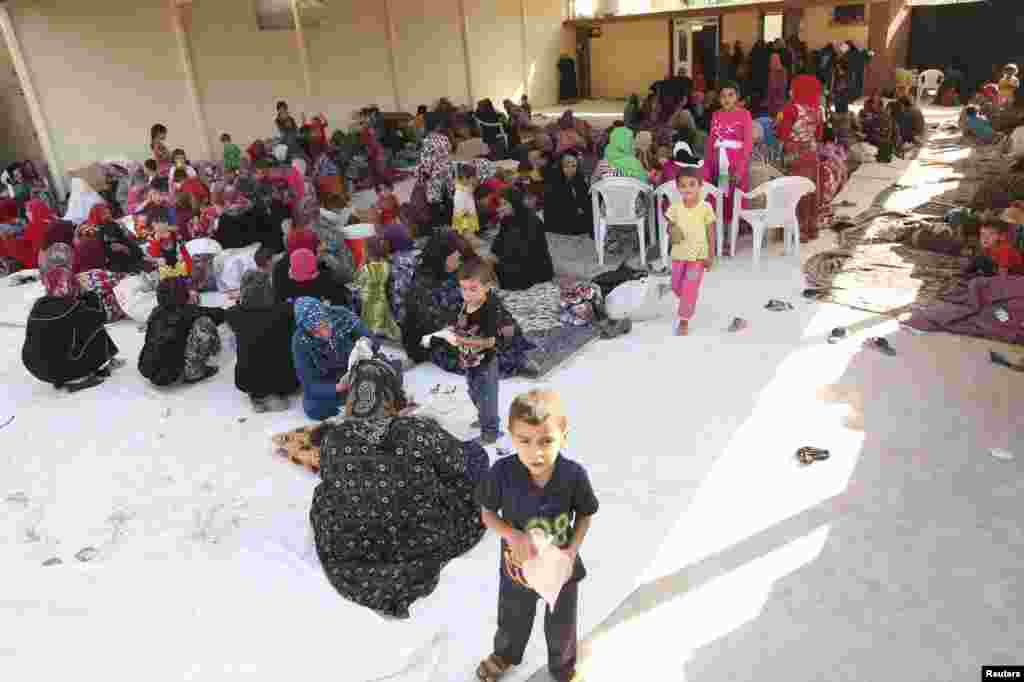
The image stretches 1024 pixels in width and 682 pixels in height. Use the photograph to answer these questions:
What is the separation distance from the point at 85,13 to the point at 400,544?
1097cm

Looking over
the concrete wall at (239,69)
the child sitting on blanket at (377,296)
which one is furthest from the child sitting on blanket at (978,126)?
the concrete wall at (239,69)

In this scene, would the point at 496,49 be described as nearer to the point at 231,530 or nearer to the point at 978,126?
the point at 978,126

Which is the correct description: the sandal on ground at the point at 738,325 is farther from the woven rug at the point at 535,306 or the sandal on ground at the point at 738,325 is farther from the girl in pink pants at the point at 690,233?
the woven rug at the point at 535,306

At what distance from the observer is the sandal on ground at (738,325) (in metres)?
5.26

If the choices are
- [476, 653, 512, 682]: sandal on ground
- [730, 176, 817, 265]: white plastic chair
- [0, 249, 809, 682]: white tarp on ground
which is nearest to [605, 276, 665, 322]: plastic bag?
[0, 249, 809, 682]: white tarp on ground

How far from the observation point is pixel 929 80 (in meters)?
14.9

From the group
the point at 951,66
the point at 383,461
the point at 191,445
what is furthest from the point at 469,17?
the point at 383,461

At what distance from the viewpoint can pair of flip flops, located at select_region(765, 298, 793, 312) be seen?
5539 millimetres

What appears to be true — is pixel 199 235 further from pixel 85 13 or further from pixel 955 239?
pixel 955 239

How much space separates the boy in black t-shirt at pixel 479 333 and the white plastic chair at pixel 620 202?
316 cm

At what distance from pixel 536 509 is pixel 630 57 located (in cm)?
1831

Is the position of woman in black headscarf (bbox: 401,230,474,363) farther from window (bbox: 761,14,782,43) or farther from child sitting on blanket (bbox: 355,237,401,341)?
window (bbox: 761,14,782,43)

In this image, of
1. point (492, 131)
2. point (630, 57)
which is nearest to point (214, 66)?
point (492, 131)

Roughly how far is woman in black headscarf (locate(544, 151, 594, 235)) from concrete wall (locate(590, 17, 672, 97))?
1152cm
